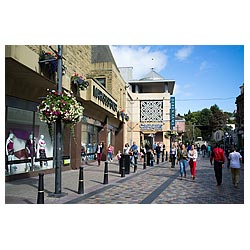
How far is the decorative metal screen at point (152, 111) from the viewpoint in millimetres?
40344

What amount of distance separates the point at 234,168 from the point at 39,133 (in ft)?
27.1

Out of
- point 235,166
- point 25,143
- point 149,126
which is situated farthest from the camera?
point 149,126

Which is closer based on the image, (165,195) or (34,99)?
(165,195)

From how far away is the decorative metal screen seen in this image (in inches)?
1588

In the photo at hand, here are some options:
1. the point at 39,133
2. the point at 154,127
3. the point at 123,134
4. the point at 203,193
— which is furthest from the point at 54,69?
the point at 154,127

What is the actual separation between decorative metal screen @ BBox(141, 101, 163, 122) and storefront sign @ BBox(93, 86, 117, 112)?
672 inches

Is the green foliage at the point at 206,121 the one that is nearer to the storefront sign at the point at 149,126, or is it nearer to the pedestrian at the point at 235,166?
the storefront sign at the point at 149,126

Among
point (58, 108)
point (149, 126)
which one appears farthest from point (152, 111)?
point (58, 108)

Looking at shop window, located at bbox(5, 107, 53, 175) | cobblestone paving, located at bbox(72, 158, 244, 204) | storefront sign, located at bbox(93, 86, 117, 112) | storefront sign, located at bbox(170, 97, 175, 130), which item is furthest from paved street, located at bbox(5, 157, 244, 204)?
storefront sign, located at bbox(170, 97, 175, 130)

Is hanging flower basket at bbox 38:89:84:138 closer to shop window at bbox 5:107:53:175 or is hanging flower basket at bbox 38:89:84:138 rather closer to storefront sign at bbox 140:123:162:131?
shop window at bbox 5:107:53:175

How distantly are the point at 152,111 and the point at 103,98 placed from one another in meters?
22.3

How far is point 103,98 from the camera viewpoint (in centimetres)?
1897

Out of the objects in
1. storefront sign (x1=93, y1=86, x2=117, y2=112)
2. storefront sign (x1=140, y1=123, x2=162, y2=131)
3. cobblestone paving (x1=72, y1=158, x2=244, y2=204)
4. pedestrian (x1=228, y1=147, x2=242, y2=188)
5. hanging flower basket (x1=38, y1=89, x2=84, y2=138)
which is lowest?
cobblestone paving (x1=72, y1=158, x2=244, y2=204)

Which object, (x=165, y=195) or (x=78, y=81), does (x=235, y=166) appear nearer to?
(x=165, y=195)
